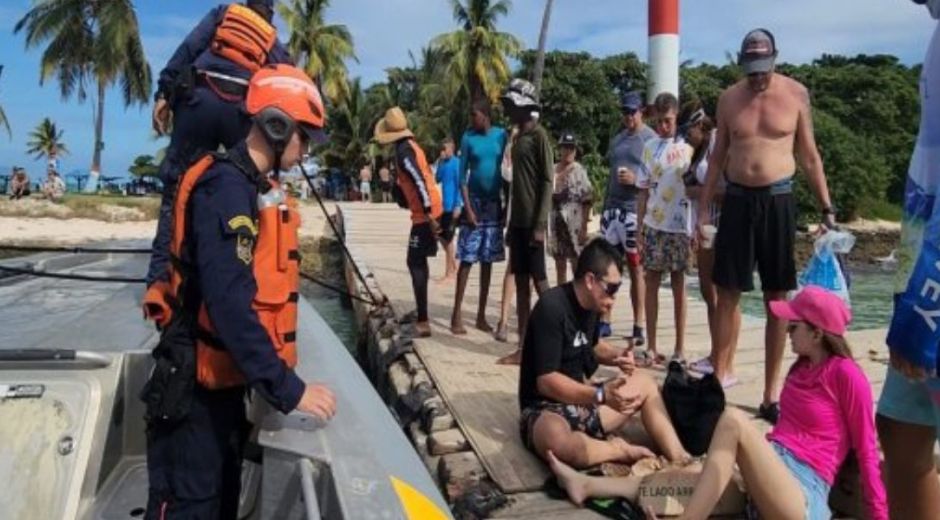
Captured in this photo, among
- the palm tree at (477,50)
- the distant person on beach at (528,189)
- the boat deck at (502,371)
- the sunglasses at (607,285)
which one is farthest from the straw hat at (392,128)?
the palm tree at (477,50)

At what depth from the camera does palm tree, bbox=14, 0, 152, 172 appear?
103ft

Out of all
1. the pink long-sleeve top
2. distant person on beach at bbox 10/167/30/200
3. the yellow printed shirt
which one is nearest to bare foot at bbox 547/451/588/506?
the pink long-sleeve top

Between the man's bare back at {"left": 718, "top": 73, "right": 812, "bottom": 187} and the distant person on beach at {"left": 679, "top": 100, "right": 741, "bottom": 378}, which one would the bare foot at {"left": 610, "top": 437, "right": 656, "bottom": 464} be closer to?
the distant person on beach at {"left": 679, "top": 100, "right": 741, "bottom": 378}

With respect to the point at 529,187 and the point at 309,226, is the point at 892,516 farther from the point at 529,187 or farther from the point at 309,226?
the point at 309,226

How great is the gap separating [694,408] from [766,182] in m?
1.21

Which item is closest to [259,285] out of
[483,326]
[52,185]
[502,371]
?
[502,371]

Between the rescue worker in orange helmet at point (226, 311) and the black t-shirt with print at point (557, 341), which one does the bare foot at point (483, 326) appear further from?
the rescue worker in orange helmet at point (226, 311)

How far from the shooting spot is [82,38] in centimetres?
3253

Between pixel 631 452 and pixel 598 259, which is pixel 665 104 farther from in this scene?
pixel 631 452

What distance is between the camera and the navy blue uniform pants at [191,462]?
7.46ft

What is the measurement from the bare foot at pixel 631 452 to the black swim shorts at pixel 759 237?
1.10 meters

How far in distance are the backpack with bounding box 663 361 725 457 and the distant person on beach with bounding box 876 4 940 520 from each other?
129 centimetres

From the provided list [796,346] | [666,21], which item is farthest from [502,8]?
[796,346]

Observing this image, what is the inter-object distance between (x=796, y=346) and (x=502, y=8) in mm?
35732
